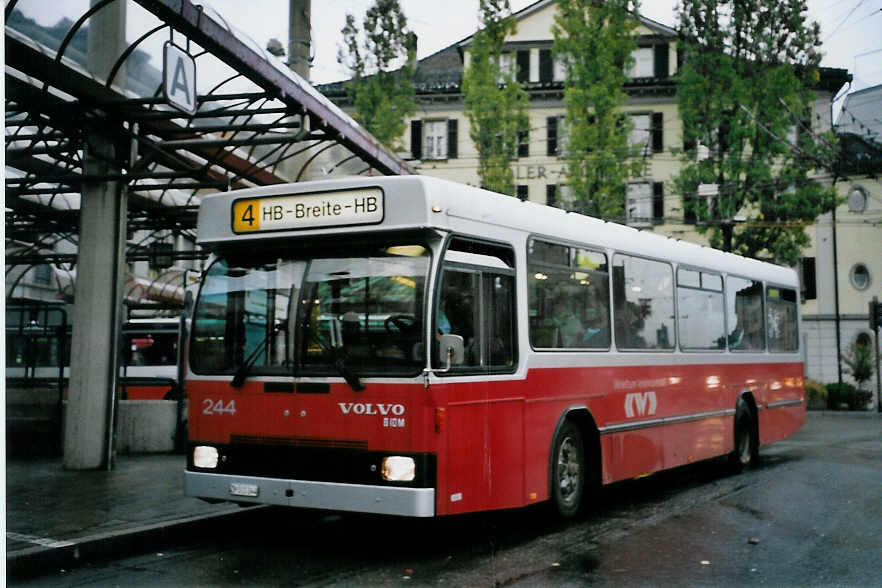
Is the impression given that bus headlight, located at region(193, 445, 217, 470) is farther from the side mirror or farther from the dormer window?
the dormer window

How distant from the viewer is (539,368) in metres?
9.09

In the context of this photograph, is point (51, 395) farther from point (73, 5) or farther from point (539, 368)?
point (539, 368)

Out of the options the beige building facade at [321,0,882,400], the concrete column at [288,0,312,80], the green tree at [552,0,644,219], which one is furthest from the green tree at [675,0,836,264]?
the concrete column at [288,0,312,80]

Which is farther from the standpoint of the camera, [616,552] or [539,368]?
[539,368]

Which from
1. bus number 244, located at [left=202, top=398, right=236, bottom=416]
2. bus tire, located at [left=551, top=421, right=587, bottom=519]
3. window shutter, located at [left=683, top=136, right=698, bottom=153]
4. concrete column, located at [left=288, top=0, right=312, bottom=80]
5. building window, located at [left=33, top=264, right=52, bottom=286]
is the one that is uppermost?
window shutter, located at [left=683, top=136, right=698, bottom=153]

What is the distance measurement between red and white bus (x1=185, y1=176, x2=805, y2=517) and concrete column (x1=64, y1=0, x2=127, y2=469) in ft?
16.0

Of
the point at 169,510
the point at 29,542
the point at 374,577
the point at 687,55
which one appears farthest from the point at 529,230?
the point at 687,55

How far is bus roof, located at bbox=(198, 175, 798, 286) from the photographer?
788 cm

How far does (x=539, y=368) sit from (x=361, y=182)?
234cm

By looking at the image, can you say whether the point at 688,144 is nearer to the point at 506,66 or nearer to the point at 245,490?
the point at 506,66

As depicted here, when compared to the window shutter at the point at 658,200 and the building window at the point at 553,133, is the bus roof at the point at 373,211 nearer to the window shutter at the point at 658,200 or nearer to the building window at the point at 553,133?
the building window at the point at 553,133

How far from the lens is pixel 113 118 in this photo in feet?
39.9

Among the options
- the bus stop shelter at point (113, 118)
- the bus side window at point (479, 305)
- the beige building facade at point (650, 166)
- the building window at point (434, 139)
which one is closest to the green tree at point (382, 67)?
the beige building facade at point (650, 166)

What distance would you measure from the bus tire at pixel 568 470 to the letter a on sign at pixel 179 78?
Answer: 505 centimetres
